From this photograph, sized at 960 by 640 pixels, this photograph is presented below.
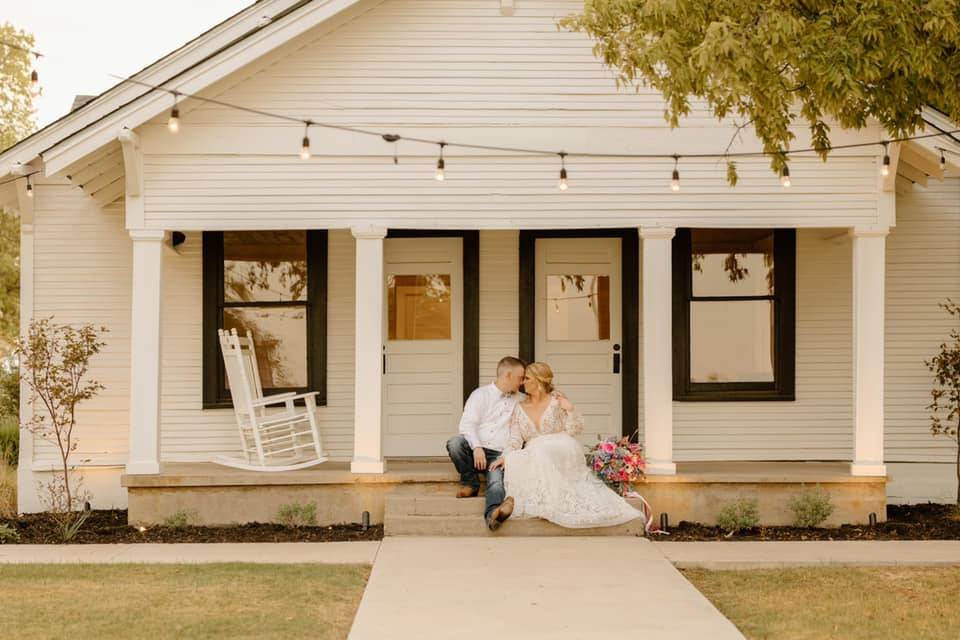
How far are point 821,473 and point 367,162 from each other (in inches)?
199

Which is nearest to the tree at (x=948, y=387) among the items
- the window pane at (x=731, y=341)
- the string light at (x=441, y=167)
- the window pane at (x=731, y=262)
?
the window pane at (x=731, y=341)

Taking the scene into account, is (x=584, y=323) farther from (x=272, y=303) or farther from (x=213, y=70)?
(x=213, y=70)

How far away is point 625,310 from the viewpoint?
36.4ft

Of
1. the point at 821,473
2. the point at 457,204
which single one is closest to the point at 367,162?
the point at 457,204

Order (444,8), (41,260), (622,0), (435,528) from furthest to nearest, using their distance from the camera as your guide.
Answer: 1. (41,260)
2. (444,8)
3. (435,528)
4. (622,0)

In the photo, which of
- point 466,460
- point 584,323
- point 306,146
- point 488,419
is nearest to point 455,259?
point 584,323

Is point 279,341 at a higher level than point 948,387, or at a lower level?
higher

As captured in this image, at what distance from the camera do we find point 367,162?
973cm

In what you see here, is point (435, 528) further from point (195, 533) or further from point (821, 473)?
point (821, 473)

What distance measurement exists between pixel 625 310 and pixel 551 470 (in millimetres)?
2583

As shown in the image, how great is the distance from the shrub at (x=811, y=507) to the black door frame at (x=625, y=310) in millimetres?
1932

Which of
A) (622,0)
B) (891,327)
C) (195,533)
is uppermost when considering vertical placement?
(622,0)

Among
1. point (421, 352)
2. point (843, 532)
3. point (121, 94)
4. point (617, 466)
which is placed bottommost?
point (843, 532)

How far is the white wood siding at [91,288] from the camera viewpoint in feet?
36.1
